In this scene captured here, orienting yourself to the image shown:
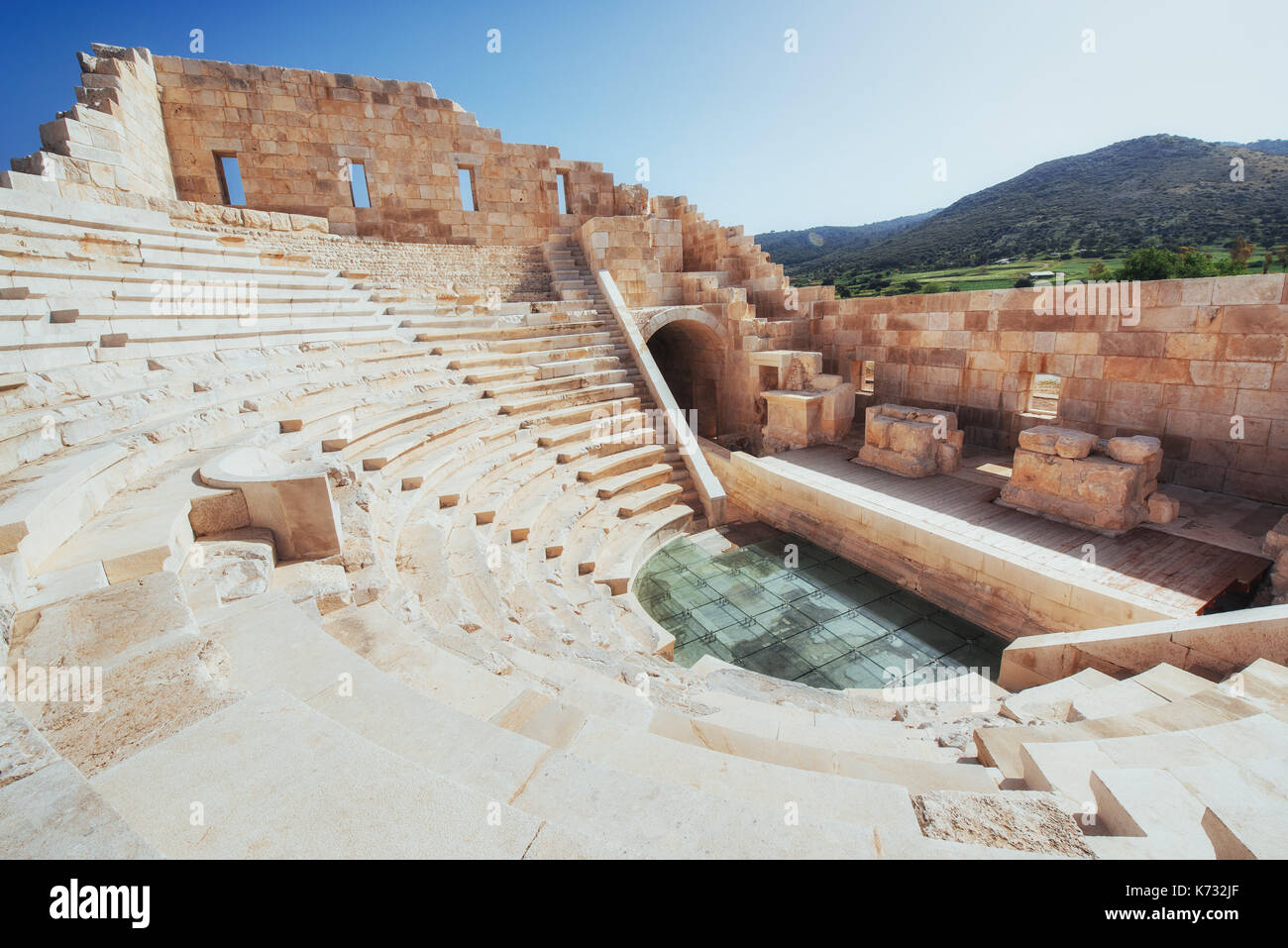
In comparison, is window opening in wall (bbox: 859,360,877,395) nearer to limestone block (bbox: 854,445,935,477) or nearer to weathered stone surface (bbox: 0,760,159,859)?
limestone block (bbox: 854,445,935,477)

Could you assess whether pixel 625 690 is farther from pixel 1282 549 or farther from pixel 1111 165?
pixel 1111 165

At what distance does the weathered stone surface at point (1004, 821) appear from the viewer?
1.84m

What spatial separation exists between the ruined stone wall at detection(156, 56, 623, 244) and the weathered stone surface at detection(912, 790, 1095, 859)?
605 inches

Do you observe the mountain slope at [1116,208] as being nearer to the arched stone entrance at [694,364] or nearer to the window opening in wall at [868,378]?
the window opening in wall at [868,378]

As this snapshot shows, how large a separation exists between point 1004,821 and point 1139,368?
295 inches

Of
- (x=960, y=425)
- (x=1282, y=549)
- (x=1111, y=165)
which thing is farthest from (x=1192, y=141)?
(x=1282, y=549)

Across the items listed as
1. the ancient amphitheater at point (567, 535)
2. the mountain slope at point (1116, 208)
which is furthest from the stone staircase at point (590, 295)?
the mountain slope at point (1116, 208)

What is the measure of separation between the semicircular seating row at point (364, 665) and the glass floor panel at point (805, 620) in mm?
565

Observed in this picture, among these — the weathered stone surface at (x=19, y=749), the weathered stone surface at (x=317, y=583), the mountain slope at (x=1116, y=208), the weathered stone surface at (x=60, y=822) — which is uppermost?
the mountain slope at (x=1116, y=208)

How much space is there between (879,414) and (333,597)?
7.86 m

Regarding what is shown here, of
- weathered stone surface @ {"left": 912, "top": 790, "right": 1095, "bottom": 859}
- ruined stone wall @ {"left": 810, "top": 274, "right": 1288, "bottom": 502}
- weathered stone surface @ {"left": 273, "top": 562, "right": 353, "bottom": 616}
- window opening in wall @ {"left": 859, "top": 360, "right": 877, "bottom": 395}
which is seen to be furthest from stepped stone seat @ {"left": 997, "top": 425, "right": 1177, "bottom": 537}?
weathered stone surface @ {"left": 273, "top": 562, "right": 353, "bottom": 616}

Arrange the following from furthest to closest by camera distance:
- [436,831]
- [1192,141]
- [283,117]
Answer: [1192,141] → [283,117] → [436,831]

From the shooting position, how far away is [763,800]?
2.13m
